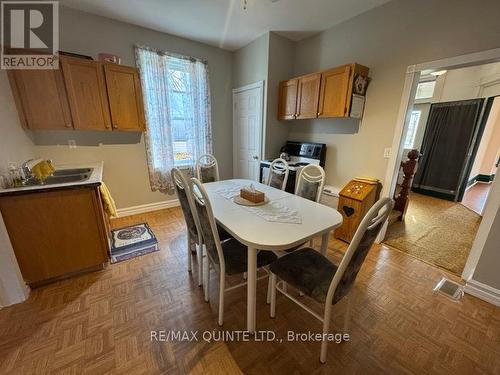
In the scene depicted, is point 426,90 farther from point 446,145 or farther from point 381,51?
point 381,51

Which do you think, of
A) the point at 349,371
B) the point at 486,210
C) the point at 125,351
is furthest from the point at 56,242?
the point at 486,210

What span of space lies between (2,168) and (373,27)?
13.3ft

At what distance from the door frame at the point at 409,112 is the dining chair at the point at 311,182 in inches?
41.2

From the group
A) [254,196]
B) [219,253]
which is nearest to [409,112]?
[254,196]

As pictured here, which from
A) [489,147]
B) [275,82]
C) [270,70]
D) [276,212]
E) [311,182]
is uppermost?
[270,70]

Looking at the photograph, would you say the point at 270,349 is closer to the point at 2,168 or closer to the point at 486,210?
the point at 486,210

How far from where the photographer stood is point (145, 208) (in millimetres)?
3572

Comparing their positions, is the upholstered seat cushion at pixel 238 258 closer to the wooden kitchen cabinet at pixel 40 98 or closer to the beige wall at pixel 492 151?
the wooden kitchen cabinet at pixel 40 98

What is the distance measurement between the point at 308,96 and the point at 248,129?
123 cm

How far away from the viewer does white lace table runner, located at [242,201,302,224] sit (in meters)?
1.46

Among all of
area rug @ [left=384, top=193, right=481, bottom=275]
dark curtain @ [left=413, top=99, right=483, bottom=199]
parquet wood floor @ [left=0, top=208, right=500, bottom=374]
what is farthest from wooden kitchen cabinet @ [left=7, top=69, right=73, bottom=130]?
dark curtain @ [left=413, top=99, right=483, bottom=199]

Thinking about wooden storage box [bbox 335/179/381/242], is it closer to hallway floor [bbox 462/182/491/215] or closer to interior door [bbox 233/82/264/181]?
interior door [bbox 233/82/264/181]

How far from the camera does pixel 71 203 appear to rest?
71.8 inches

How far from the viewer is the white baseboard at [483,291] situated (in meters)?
1.76
